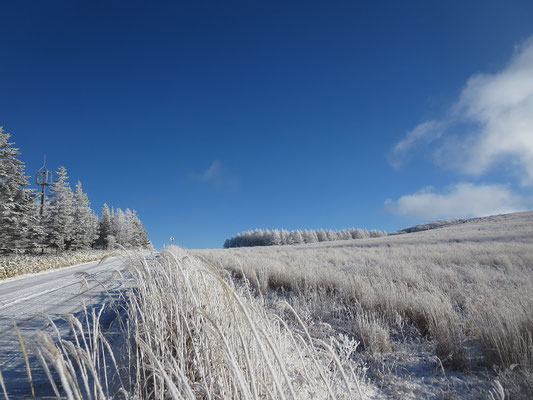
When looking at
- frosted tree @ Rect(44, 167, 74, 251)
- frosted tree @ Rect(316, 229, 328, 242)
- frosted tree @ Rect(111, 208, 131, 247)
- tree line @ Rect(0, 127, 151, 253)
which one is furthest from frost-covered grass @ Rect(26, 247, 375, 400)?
frosted tree @ Rect(316, 229, 328, 242)

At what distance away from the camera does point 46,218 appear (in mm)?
26766

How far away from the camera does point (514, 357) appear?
2.43m

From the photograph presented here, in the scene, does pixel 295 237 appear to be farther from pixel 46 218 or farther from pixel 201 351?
pixel 201 351

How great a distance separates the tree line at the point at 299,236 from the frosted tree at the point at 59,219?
55150mm

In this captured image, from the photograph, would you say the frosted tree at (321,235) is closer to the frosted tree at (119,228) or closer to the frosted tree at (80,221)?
the frosted tree at (119,228)

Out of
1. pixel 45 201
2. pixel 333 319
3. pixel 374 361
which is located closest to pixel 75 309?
pixel 333 319

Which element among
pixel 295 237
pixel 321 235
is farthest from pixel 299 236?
pixel 321 235

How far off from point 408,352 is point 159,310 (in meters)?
2.88

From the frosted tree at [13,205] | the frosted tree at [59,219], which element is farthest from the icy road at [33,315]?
the frosted tree at [59,219]

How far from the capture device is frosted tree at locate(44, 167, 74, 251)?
26812 millimetres

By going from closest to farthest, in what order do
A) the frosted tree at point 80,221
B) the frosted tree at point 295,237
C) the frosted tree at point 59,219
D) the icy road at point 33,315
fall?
the icy road at point 33,315 → the frosted tree at point 59,219 → the frosted tree at point 80,221 → the frosted tree at point 295,237

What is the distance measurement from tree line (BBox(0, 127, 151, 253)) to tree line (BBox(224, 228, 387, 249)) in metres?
43.6

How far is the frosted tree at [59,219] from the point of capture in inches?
1056

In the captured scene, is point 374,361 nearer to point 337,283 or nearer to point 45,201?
point 337,283
